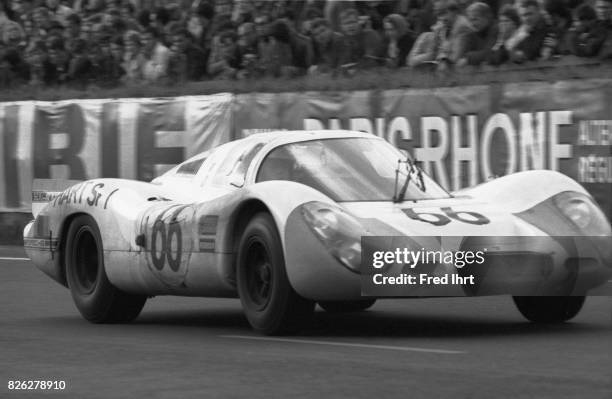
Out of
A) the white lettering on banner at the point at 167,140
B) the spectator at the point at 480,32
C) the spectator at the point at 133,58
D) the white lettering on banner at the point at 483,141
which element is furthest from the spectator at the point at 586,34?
the spectator at the point at 133,58

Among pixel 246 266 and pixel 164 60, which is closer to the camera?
pixel 246 266

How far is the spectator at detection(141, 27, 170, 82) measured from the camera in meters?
17.7

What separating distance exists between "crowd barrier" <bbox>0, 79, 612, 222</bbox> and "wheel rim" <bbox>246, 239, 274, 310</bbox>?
14.9 ft

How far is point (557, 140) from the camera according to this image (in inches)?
473

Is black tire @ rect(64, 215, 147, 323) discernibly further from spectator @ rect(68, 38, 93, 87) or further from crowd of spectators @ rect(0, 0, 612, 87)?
spectator @ rect(68, 38, 93, 87)

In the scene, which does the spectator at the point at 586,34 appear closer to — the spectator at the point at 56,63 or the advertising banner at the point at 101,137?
the advertising banner at the point at 101,137

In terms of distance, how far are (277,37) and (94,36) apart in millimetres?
4231

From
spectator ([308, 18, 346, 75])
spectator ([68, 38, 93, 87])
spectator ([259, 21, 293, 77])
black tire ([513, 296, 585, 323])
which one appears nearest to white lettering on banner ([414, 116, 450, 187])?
spectator ([308, 18, 346, 75])

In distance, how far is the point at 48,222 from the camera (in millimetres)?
10023

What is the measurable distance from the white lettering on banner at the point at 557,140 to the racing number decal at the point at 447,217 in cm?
410

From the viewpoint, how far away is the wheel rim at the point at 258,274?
314 inches

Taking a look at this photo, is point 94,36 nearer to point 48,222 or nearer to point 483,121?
Answer: point 483,121

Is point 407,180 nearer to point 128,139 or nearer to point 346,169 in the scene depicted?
point 346,169

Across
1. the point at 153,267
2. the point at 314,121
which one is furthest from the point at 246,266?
the point at 314,121
